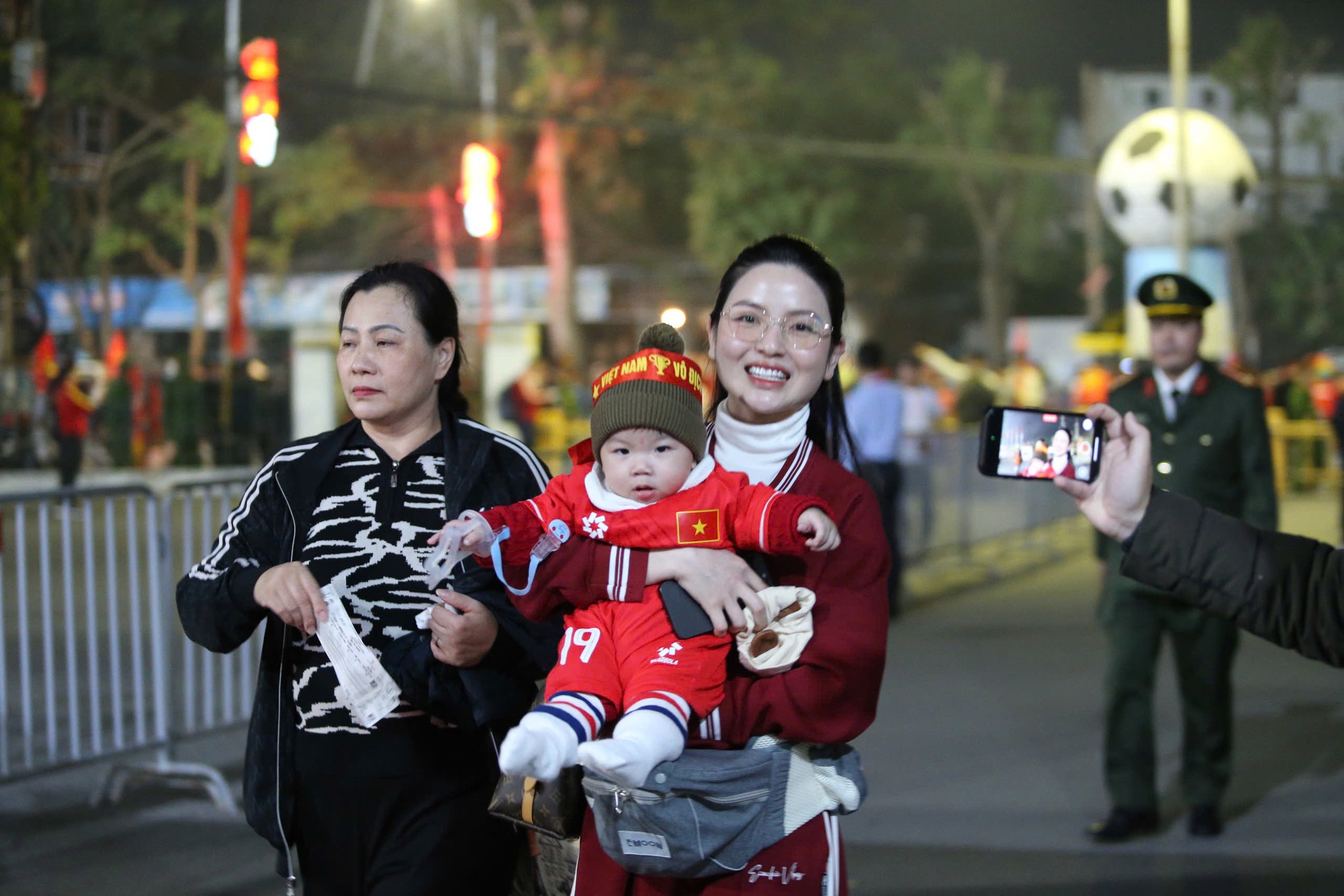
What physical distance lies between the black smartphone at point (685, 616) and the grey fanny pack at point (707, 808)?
0.69 feet

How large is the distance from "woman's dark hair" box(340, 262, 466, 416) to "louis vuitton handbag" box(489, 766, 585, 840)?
1.03 m

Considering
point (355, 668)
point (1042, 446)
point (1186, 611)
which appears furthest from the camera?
point (1186, 611)

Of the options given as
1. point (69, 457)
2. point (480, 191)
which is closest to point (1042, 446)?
point (69, 457)

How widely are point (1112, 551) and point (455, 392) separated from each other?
3.71m

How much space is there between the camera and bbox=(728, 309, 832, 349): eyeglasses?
2738 mm

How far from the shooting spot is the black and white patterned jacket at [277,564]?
10.2 ft

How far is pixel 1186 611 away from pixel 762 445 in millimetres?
3760

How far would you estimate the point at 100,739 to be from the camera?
256 inches

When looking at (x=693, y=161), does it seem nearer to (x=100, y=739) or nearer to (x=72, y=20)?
(x=72, y=20)

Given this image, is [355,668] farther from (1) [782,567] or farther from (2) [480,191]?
(2) [480,191]

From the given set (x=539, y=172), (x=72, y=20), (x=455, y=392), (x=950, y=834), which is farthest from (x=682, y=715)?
(x=539, y=172)

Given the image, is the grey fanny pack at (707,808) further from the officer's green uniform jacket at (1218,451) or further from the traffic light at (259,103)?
the traffic light at (259,103)

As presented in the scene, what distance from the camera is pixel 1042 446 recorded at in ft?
8.13

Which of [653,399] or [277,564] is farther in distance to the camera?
[277,564]
